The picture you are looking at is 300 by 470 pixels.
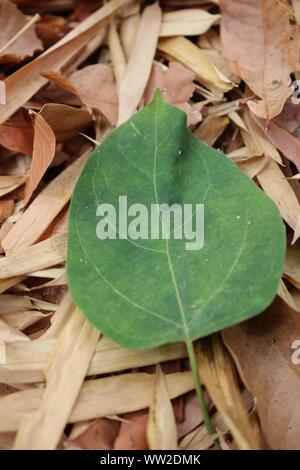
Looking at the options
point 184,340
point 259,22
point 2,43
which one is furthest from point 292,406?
point 2,43

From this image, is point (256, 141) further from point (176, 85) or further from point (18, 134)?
point (18, 134)

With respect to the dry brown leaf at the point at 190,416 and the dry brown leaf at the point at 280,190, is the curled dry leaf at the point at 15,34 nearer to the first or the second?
the dry brown leaf at the point at 280,190

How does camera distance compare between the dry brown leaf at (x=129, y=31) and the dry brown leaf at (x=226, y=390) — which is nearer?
the dry brown leaf at (x=226, y=390)

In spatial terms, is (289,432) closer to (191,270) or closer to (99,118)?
(191,270)

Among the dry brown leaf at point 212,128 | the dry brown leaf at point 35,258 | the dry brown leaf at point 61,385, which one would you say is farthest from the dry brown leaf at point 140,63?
the dry brown leaf at point 61,385

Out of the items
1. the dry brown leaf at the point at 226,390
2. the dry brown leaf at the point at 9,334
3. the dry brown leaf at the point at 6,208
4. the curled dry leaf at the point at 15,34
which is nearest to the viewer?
the dry brown leaf at the point at 226,390
